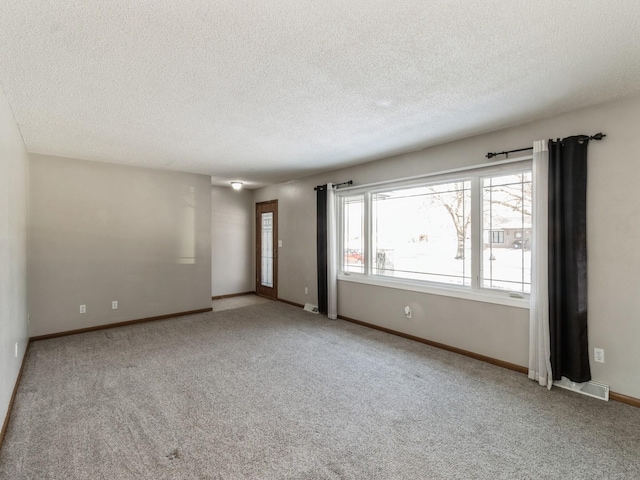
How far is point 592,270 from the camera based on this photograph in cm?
284

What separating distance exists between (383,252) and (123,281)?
13.2 feet

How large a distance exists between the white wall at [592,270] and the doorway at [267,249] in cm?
247

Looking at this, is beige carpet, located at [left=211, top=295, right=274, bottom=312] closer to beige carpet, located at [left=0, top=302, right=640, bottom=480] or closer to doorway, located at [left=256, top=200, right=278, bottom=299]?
doorway, located at [left=256, top=200, right=278, bottom=299]

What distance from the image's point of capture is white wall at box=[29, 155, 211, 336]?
171 inches

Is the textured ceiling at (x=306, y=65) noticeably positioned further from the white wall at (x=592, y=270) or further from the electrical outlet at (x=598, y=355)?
the electrical outlet at (x=598, y=355)

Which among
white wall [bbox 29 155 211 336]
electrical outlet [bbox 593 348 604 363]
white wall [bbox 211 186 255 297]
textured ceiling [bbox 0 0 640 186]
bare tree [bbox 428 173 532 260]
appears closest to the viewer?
textured ceiling [bbox 0 0 640 186]

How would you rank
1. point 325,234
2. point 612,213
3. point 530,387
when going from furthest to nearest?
point 325,234 < point 530,387 < point 612,213

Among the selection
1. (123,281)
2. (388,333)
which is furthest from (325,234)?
(123,281)

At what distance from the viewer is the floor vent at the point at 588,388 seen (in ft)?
8.99

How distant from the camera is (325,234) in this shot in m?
5.52

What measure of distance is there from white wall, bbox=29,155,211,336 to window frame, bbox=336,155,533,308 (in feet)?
9.47

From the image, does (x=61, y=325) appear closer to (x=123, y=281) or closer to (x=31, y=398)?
(x=123, y=281)

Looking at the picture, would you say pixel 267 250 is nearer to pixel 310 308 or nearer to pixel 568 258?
pixel 310 308

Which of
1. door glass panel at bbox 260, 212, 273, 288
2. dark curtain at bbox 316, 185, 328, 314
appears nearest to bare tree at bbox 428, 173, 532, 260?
dark curtain at bbox 316, 185, 328, 314
